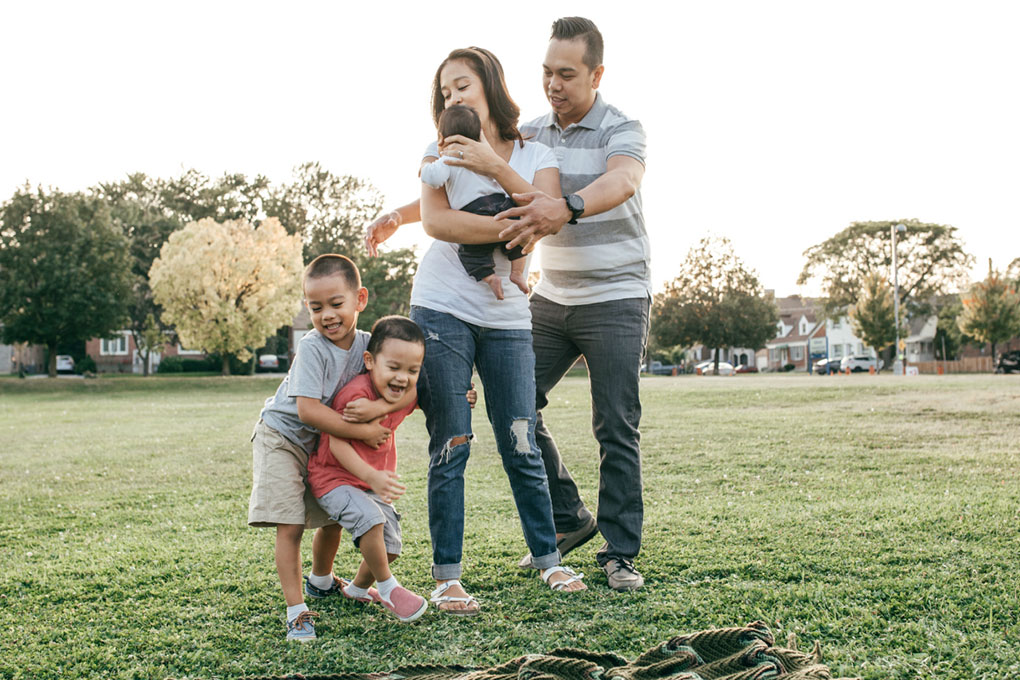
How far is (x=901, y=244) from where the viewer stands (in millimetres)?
54938

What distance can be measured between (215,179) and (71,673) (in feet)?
162

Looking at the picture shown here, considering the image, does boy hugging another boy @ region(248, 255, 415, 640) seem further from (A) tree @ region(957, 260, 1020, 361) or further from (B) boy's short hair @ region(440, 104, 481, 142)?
(A) tree @ region(957, 260, 1020, 361)

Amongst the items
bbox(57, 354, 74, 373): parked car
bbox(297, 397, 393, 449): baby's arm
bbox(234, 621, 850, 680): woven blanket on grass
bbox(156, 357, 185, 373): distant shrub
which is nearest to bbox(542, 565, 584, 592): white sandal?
bbox(234, 621, 850, 680): woven blanket on grass

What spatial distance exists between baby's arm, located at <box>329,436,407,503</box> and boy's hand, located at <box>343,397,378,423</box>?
0.34ft

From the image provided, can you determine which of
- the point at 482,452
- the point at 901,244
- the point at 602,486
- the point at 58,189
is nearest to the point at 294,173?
the point at 58,189

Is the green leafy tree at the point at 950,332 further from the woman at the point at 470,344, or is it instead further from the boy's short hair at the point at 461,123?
the boy's short hair at the point at 461,123

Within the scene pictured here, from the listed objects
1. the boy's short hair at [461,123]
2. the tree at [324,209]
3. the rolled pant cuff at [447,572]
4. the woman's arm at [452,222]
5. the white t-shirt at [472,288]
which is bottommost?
the rolled pant cuff at [447,572]

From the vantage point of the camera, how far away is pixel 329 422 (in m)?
2.68

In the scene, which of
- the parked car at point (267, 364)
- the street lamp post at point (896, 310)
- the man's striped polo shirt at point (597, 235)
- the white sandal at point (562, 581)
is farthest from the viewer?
the parked car at point (267, 364)

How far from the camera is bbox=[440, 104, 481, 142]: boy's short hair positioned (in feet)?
9.09

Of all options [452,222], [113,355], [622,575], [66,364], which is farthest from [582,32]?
[113,355]

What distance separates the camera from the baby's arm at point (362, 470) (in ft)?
8.88

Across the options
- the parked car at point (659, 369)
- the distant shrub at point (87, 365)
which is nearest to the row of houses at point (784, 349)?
the distant shrub at point (87, 365)

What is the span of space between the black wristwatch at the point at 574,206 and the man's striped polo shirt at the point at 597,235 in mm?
486
